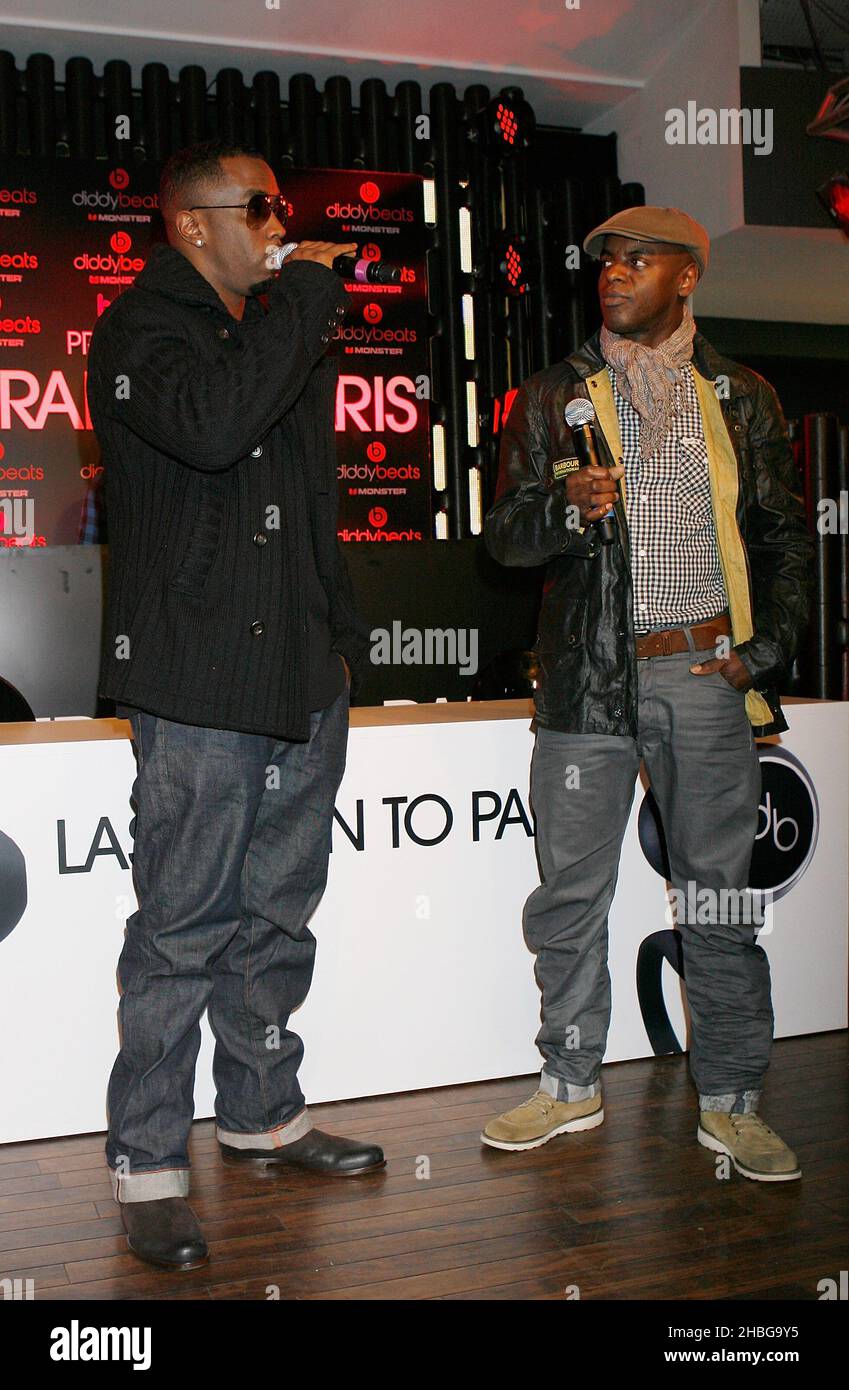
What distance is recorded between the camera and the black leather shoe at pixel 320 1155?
233cm

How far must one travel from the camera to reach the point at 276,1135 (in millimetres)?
Answer: 2371

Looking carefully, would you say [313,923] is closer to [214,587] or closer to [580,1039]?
[580,1039]

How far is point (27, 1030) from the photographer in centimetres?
251

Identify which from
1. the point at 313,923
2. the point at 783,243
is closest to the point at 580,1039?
the point at 313,923

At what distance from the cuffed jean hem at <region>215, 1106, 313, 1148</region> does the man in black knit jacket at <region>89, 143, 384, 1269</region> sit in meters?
0.28

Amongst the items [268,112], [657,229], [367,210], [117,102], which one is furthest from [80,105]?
[657,229]

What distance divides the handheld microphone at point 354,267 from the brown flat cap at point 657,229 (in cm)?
49

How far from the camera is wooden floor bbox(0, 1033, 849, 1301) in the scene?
1.92m

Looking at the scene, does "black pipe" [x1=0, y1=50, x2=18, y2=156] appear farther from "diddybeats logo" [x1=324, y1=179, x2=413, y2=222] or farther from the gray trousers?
the gray trousers

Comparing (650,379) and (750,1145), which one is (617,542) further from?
(750,1145)

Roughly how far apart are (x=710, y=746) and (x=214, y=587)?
0.96 metres

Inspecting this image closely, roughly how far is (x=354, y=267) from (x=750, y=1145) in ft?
5.52

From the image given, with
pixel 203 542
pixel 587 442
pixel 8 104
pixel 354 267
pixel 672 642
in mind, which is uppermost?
pixel 8 104

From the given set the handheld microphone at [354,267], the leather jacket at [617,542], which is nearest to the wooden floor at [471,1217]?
the leather jacket at [617,542]
